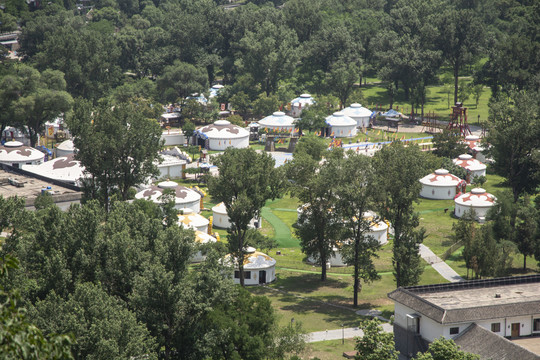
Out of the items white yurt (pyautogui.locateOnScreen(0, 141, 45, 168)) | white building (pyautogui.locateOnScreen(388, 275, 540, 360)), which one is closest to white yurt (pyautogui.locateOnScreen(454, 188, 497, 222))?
white building (pyautogui.locateOnScreen(388, 275, 540, 360))

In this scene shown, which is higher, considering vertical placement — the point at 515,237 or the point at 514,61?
the point at 514,61

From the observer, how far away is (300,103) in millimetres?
148625

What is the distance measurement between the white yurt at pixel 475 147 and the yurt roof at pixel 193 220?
5017 centimetres

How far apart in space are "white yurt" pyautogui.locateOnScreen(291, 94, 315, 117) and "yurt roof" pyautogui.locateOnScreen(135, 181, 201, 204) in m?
53.3

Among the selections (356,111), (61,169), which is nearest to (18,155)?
(61,169)

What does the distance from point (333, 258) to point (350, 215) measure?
13773mm

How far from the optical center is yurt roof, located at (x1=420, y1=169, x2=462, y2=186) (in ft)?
348

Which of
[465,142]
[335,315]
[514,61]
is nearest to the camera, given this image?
[335,315]

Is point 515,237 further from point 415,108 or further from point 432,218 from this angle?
point 415,108

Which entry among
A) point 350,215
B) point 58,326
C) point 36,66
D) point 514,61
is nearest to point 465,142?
point 514,61

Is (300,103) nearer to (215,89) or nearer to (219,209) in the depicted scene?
(215,89)

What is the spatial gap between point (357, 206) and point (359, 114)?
3079 inches

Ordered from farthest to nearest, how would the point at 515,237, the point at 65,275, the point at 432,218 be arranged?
the point at 432,218
the point at 515,237
the point at 65,275

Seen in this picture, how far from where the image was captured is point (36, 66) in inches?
5758
